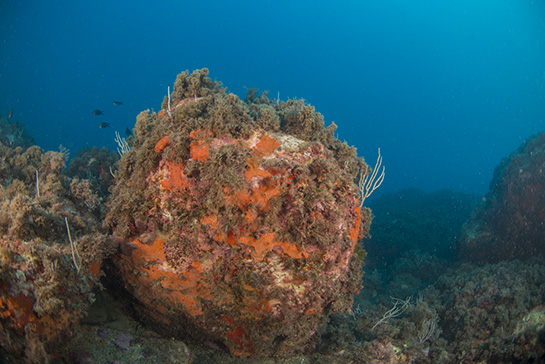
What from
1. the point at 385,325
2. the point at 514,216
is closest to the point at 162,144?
the point at 385,325

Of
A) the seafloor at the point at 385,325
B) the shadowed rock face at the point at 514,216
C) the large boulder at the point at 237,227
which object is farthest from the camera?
the shadowed rock face at the point at 514,216

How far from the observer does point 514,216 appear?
11328 mm

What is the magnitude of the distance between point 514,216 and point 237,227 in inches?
509

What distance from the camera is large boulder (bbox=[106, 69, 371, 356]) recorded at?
3646 millimetres

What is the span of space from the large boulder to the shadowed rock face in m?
10.1

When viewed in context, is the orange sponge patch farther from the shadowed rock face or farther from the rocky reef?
the shadowed rock face

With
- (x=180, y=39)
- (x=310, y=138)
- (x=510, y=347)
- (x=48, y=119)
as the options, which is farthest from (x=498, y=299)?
(x=180, y=39)

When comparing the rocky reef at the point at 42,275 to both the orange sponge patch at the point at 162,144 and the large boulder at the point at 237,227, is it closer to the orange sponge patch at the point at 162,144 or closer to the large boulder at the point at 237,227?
the large boulder at the point at 237,227

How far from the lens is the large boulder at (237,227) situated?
3.65 metres

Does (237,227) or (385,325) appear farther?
(385,325)

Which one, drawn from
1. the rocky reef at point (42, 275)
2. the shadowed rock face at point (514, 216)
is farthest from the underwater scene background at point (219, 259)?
the shadowed rock face at point (514, 216)

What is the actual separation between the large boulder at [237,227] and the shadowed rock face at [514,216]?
33.2 ft

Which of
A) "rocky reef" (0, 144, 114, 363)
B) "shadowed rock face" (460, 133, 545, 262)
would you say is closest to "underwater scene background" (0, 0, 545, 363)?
"rocky reef" (0, 144, 114, 363)

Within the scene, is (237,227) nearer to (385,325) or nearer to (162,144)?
(162,144)
